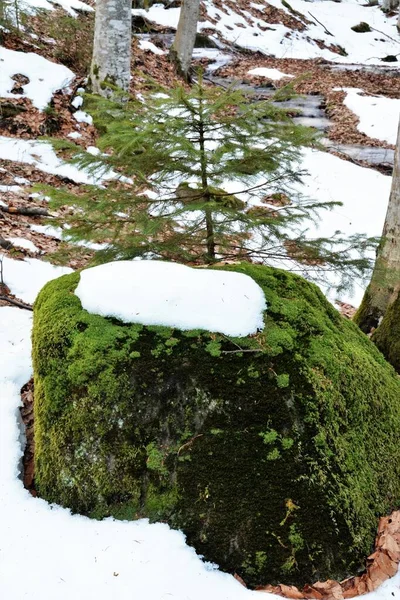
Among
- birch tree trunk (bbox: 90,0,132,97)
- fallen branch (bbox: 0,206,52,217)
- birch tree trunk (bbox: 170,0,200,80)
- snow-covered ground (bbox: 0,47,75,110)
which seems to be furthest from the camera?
birch tree trunk (bbox: 170,0,200,80)

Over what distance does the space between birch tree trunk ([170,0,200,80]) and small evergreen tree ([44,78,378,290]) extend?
11.7 m

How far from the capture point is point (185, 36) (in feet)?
44.8

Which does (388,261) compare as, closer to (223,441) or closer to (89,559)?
(223,441)

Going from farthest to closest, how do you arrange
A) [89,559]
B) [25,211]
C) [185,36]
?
[185,36] < [25,211] < [89,559]

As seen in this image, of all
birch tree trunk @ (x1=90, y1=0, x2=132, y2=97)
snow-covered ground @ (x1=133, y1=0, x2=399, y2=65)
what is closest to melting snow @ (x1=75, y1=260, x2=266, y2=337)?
birch tree trunk @ (x1=90, y1=0, x2=132, y2=97)

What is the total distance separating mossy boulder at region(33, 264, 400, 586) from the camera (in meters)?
2.21

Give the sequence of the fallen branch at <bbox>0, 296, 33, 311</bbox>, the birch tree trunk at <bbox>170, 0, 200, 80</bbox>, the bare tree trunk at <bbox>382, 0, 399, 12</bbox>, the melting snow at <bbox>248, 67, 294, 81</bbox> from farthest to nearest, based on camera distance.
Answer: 1. the bare tree trunk at <bbox>382, 0, 399, 12</bbox>
2. the melting snow at <bbox>248, 67, 294, 81</bbox>
3. the birch tree trunk at <bbox>170, 0, 200, 80</bbox>
4. the fallen branch at <bbox>0, 296, 33, 311</bbox>

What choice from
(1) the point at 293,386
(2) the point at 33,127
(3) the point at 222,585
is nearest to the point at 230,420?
(1) the point at 293,386

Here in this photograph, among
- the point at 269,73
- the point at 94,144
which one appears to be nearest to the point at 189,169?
the point at 94,144

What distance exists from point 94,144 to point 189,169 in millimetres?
6174

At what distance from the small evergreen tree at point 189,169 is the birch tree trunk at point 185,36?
11668 mm

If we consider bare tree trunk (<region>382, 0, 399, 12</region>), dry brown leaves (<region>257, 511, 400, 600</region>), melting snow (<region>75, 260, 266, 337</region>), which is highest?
bare tree trunk (<region>382, 0, 399, 12</region>)

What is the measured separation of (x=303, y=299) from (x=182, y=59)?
42.4ft

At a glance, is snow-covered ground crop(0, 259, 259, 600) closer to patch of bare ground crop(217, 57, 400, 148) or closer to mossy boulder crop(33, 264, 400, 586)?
mossy boulder crop(33, 264, 400, 586)
